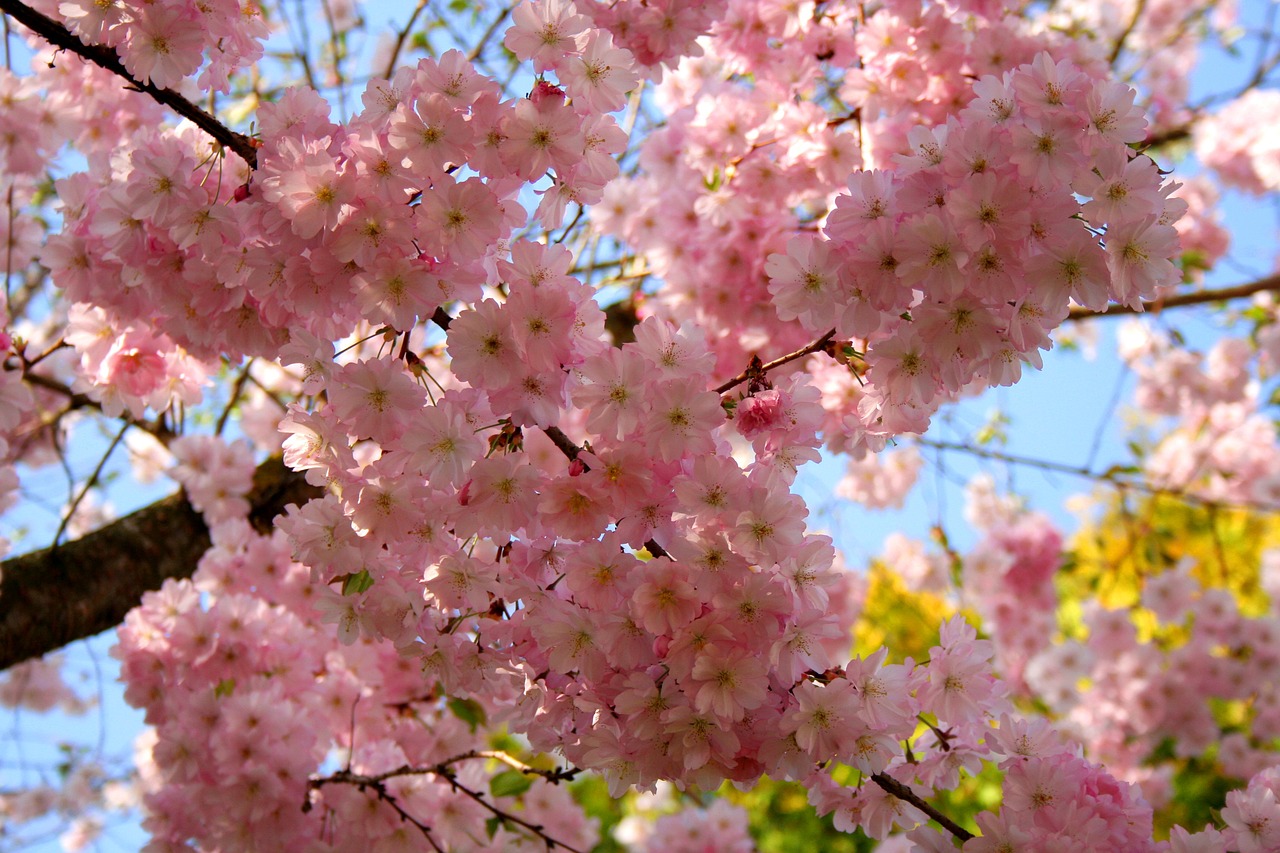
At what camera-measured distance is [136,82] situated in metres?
1.59

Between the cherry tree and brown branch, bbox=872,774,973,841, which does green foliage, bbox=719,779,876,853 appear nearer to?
the cherry tree

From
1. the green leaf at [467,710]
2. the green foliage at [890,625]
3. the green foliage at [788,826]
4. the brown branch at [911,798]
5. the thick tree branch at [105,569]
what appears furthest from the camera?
the green foliage at [890,625]

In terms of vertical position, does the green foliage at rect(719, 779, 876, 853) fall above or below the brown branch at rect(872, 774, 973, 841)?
above

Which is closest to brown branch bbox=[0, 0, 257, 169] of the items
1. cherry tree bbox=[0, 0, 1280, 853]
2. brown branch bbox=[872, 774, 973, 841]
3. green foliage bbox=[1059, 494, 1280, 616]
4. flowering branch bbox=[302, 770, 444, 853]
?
cherry tree bbox=[0, 0, 1280, 853]

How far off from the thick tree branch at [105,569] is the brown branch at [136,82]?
132cm

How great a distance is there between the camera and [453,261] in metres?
1.46

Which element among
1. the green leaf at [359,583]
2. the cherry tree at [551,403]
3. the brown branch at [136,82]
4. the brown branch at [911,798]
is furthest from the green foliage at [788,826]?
the brown branch at [136,82]

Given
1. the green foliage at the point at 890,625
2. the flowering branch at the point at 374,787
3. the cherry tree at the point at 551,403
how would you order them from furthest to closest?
the green foliage at the point at 890,625 < the flowering branch at the point at 374,787 < the cherry tree at the point at 551,403

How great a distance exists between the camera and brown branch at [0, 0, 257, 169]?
1.54m

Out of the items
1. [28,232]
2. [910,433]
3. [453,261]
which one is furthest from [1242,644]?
[28,232]

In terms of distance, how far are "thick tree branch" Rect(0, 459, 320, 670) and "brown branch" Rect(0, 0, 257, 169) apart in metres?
1.32

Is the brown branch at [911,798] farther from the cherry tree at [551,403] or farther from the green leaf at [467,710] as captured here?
the green leaf at [467,710]

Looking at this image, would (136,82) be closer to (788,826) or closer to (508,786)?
(508,786)

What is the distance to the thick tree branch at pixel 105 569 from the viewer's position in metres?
2.41
